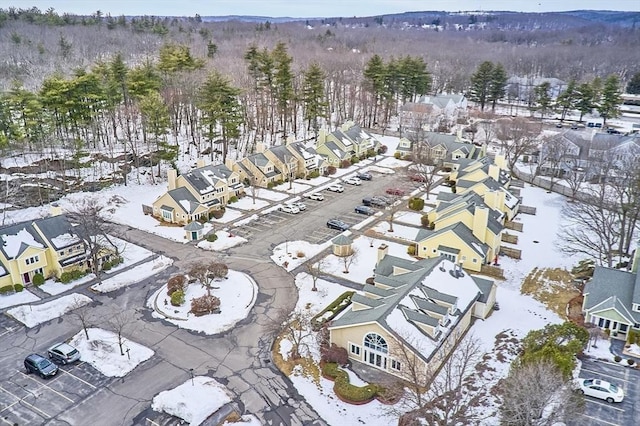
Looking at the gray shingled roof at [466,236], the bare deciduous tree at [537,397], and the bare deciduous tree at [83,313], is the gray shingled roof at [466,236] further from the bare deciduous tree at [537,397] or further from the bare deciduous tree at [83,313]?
the bare deciduous tree at [83,313]

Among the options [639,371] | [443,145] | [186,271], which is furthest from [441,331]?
[443,145]

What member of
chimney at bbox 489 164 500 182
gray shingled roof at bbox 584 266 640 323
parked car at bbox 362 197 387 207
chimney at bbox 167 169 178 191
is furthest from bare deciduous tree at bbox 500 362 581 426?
chimney at bbox 167 169 178 191

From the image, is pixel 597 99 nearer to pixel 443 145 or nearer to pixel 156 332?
pixel 443 145

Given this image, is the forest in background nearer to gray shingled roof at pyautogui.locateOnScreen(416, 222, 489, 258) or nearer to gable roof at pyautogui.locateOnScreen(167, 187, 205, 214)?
gable roof at pyautogui.locateOnScreen(167, 187, 205, 214)

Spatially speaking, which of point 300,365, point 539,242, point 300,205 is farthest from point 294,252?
point 539,242

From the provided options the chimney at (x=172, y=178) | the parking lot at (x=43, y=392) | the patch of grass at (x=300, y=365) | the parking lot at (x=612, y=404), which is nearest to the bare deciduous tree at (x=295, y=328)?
the patch of grass at (x=300, y=365)
